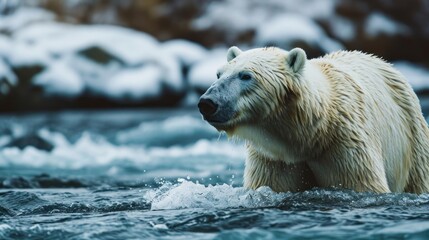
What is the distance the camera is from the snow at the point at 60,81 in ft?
56.6

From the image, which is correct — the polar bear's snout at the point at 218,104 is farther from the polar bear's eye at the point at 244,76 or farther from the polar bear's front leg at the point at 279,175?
the polar bear's front leg at the point at 279,175

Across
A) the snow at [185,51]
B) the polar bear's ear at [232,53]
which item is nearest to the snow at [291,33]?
the snow at [185,51]

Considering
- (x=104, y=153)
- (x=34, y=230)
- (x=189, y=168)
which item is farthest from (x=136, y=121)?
(x=34, y=230)

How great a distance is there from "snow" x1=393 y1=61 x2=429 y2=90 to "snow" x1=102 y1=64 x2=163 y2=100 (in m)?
5.25

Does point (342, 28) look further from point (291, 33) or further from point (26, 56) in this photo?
point (26, 56)

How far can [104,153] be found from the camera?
38.5 feet

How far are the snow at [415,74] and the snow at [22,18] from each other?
817 centimetres

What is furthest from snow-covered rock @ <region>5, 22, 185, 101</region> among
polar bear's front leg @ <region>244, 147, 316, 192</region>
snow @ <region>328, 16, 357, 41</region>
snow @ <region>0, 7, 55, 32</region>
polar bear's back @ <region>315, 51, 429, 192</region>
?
polar bear's front leg @ <region>244, 147, 316, 192</region>

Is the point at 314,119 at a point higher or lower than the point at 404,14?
lower

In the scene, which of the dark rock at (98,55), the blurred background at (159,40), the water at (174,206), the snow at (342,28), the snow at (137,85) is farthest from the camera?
the snow at (342,28)

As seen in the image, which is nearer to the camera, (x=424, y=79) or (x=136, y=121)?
(x=136, y=121)

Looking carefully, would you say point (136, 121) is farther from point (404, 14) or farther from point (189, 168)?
point (404, 14)

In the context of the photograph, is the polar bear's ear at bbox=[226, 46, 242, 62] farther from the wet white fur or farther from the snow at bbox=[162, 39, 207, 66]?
the snow at bbox=[162, 39, 207, 66]

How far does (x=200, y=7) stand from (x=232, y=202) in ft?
49.4
